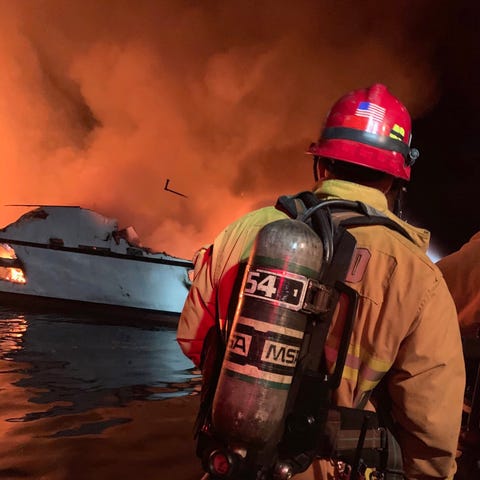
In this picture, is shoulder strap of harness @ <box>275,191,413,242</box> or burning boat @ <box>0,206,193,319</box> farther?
burning boat @ <box>0,206,193,319</box>

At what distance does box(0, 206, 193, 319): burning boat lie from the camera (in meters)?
12.3

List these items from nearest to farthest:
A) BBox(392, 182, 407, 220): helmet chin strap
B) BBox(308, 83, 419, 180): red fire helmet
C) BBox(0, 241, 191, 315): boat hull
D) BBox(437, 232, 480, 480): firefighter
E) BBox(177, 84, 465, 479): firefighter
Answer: BBox(177, 84, 465, 479): firefighter < BBox(308, 83, 419, 180): red fire helmet < BBox(392, 182, 407, 220): helmet chin strap < BBox(437, 232, 480, 480): firefighter < BBox(0, 241, 191, 315): boat hull

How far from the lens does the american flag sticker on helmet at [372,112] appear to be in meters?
1.70

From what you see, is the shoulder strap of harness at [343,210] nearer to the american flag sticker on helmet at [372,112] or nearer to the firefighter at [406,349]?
the firefighter at [406,349]

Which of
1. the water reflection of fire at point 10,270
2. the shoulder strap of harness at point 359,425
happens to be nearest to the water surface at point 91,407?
the shoulder strap of harness at point 359,425

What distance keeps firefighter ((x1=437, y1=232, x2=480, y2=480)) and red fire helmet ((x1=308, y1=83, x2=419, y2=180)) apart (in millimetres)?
963

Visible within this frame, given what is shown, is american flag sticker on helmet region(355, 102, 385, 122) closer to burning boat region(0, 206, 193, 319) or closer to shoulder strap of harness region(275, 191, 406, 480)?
shoulder strap of harness region(275, 191, 406, 480)

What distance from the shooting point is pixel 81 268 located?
40.4 feet

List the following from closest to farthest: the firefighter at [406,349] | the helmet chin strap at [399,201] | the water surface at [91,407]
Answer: the firefighter at [406,349], the helmet chin strap at [399,201], the water surface at [91,407]

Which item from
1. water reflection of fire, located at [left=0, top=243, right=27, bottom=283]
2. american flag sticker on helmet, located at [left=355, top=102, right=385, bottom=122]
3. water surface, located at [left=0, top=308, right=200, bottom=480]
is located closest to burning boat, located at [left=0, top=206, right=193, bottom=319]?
water reflection of fire, located at [left=0, top=243, right=27, bottom=283]

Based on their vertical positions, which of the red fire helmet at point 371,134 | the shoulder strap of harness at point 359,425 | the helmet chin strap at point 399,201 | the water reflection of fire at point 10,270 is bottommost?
the water reflection of fire at point 10,270

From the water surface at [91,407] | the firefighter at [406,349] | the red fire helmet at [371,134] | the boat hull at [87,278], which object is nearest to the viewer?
the firefighter at [406,349]

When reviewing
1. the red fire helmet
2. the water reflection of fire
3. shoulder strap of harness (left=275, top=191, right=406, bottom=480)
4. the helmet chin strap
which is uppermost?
the red fire helmet

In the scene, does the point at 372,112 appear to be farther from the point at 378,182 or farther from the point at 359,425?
the point at 359,425
